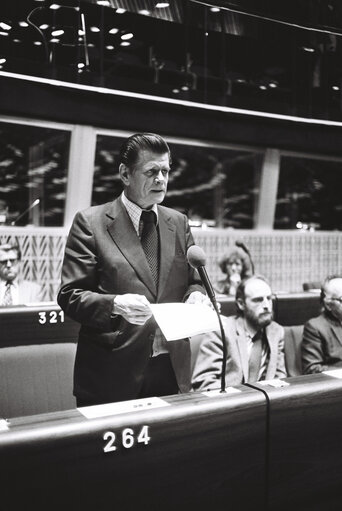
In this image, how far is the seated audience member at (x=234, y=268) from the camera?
444cm

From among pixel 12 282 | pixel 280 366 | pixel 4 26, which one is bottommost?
pixel 280 366

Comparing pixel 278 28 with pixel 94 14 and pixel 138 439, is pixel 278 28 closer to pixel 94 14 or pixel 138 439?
pixel 94 14

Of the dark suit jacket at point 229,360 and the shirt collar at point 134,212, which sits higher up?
the shirt collar at point 134,212

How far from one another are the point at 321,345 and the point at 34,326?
4.99 feet

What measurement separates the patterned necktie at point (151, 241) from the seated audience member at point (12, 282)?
2444 millimetres

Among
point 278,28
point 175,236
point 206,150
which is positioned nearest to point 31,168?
point 206,150

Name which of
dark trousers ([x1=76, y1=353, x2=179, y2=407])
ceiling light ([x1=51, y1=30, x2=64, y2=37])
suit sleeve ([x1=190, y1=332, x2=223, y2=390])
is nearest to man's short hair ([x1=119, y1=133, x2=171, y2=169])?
dark trousers ([x1=76, y1=353, x2=179, y2=407])

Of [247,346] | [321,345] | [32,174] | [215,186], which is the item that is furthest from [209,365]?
[215,186]

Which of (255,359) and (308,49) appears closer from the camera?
(255,359)

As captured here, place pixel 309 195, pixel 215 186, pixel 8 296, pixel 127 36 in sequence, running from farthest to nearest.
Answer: pixel 309 195 < pixel 215 186 < pixel 127 36 < pixel 8 296

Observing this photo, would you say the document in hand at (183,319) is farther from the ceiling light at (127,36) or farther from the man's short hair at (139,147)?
the ceiling light at (127,36)

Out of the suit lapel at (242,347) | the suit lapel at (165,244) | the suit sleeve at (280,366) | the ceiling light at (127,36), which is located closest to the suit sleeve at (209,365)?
the suit lapel at (242,347)

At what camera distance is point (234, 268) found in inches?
178

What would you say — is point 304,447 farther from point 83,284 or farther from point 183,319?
point 83,284
